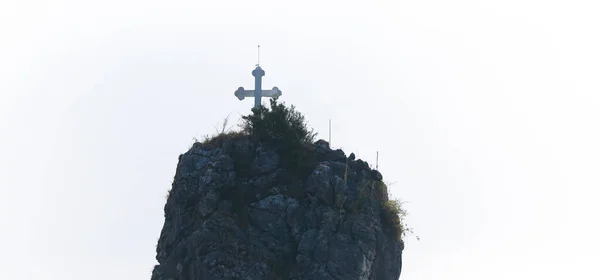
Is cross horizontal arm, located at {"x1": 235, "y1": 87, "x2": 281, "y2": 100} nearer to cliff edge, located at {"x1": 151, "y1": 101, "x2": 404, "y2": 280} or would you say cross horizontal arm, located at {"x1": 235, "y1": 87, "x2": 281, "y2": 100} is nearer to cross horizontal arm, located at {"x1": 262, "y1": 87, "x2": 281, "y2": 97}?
cross horizontal arm, located at {"x1": 262, "y1": 87, "x2": 281, "y2": 97}

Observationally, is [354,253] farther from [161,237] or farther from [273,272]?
[161,237]

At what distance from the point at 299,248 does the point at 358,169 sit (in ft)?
22.1

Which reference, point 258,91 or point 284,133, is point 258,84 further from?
point 284,133

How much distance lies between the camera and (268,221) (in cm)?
7894

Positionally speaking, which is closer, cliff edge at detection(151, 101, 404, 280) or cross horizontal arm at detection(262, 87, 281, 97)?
cliff edge at detection(151, 101, 404, 280)

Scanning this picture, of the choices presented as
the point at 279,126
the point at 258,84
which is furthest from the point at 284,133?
the point at 258,84

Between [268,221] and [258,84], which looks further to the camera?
[258,84]

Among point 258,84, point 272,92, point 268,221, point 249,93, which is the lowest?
point 268,221

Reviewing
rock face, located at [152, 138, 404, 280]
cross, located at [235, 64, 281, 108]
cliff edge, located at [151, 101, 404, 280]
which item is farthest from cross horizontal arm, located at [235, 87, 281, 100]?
rock face, located at [152, 138, 404, 280]

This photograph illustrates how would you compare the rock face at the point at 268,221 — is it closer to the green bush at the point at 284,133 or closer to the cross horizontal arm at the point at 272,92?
the green bush at the point at 284,133


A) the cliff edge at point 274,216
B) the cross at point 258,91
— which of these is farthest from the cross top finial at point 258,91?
the cliff edge at point 274,216

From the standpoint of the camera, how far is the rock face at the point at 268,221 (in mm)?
77938

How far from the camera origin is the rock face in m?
77.9

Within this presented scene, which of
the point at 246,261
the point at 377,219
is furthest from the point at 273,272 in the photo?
the point at 377,219
